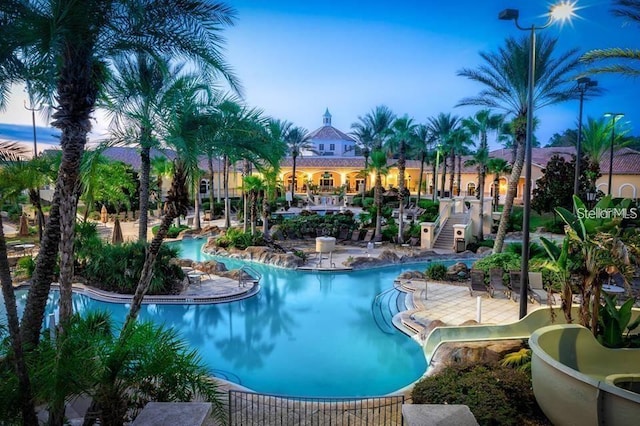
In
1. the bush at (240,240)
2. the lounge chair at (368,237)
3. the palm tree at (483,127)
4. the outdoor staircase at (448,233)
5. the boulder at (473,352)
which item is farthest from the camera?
the palm tree at (483,127)

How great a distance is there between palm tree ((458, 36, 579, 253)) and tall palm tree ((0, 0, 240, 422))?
552 inches

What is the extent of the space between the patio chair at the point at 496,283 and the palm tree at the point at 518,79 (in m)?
4.43

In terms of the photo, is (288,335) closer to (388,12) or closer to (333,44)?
(388,12)

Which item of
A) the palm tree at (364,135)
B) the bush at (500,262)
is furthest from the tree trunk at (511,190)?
the palm tree at (364,135)

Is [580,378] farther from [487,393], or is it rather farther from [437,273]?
[437,273]

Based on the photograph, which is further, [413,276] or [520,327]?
[413,276]

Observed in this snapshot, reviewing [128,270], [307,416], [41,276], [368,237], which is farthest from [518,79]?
[41,276]

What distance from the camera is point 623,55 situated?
903 centimetres

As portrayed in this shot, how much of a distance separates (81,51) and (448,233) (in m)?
21.4

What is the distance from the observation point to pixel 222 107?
8914 millimetres

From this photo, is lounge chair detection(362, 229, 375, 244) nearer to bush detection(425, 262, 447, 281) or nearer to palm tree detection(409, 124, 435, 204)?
bush detection(425, 262, 447, 281)

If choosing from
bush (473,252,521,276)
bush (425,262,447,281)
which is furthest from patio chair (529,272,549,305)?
bush (425,262,447,281)

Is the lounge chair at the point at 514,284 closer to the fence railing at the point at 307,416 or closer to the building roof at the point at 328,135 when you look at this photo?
the fence railing at the point at 307,416

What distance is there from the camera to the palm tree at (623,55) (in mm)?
8992
